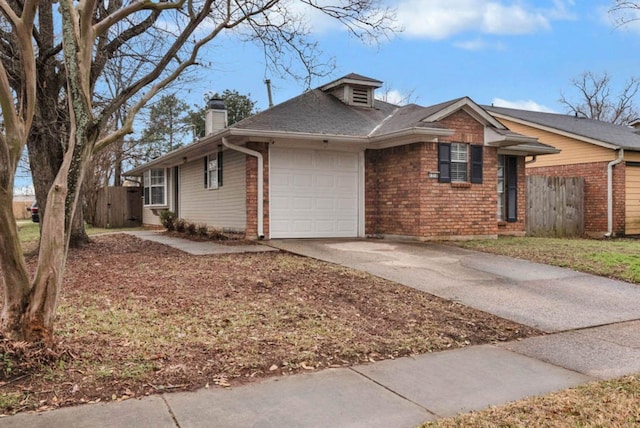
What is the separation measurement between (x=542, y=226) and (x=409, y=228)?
601 centimetres

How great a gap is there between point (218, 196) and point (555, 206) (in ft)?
34.7

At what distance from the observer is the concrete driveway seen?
20.1 feet

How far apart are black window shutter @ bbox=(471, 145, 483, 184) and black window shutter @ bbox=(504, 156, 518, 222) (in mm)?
2142

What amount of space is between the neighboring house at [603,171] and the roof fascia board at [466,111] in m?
6.21

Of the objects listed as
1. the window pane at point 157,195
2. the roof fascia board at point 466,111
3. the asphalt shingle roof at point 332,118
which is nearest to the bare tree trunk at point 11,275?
the asphalt shingle roof at point 332,118

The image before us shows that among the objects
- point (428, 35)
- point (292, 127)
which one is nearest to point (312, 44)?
point (292, 127)

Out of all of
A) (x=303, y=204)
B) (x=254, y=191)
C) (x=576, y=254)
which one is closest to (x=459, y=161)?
(x=576, y=254)

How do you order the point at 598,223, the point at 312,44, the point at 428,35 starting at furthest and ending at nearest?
1. the point at 598,223
2. the point at 428,35
3. the point at 312,44

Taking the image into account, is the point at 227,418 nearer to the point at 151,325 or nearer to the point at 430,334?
the point at 151,325

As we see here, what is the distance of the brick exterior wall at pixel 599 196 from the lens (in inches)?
640

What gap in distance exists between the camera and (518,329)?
546cm

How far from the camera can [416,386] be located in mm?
3775

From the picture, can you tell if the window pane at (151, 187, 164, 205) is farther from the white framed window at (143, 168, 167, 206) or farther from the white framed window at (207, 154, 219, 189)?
the white framed window at (207, 154, 219, 189)

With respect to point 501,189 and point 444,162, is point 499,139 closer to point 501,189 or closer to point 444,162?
point 444,162
